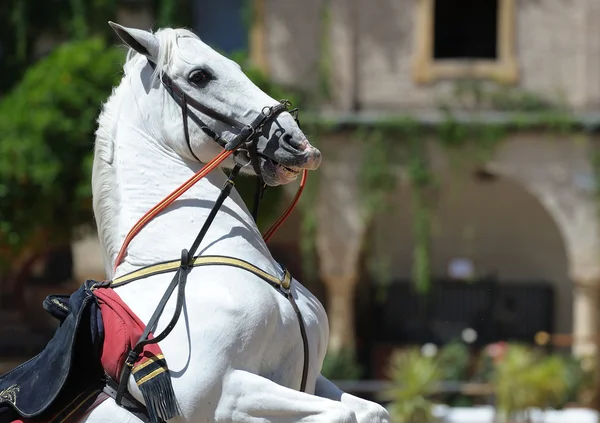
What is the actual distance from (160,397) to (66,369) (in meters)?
0.36

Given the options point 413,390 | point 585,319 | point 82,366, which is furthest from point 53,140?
point 82,366

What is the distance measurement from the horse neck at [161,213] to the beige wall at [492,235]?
14.6 meters

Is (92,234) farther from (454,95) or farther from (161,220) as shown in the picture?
(161,220)

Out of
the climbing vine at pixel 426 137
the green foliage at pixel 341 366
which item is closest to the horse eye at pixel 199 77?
the green foliage at pixel 341 366

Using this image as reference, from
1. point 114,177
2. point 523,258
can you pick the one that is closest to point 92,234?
point 523,258

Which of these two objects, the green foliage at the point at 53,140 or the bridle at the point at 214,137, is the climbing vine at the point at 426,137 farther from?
the bridle at the point at 214,137

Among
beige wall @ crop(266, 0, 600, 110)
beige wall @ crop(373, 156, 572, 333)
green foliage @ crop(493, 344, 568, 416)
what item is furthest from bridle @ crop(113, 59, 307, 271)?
beige wall @ crop(373, 156, 572, 333)

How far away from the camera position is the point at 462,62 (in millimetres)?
17516

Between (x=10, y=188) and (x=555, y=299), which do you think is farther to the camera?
(x=555, y=299)

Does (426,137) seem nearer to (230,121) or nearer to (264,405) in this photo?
(230,121)

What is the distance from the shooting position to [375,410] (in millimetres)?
4469

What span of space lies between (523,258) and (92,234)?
764 cm

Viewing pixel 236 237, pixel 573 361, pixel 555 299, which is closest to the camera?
pixel 236 237

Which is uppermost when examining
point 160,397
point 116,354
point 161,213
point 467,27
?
point 467,27
